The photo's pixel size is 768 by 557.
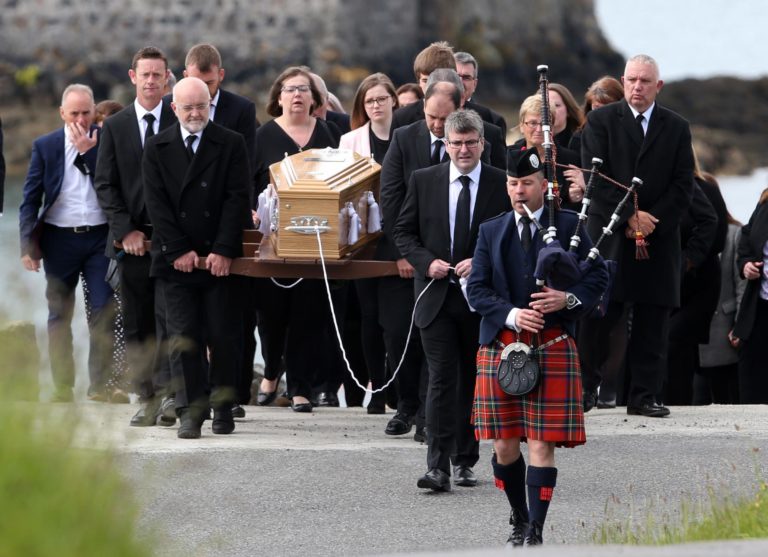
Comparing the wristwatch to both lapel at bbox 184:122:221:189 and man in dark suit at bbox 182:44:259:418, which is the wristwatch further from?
man in dark suit at bbox 182:44:259:418

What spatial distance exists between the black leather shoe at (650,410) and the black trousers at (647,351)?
3cm

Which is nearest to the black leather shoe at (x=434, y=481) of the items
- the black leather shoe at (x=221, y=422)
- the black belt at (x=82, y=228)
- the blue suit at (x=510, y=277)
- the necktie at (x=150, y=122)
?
the blue suit at (x=510, y=277)

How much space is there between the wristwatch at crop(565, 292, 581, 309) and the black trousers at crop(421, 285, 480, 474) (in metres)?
1.65

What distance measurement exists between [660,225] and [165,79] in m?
3.49

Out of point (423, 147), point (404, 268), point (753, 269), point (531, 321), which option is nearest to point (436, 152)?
point (423, 147)

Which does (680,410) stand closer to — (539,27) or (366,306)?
(366,306)

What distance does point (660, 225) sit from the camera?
12.7 metres

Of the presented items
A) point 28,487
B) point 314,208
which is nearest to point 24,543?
point 28,487

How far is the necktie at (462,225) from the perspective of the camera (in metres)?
10.4

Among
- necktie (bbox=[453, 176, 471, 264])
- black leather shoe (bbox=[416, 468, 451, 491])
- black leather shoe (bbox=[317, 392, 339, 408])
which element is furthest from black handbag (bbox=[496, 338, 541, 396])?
black leather shoe (bbox=[317, 392, 339, 408])

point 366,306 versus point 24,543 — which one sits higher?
point 366,306

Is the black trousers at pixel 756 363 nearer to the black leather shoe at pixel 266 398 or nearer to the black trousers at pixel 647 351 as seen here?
the black trousers at pixel 647 351

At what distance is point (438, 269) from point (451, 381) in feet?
2.09

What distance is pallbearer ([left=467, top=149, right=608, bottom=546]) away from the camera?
8609 mm
